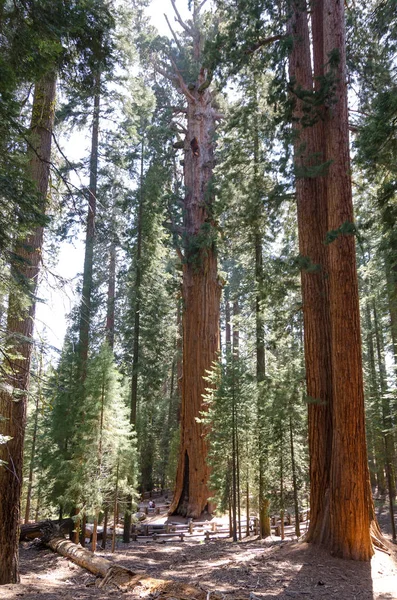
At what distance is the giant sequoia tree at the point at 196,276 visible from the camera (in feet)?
55.3

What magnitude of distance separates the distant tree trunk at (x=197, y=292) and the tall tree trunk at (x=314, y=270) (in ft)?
25.7

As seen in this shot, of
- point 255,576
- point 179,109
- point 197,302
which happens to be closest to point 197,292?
point 197,302

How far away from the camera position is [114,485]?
12445 millimetres

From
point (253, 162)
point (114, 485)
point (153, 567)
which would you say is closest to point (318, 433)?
point (153, 567)

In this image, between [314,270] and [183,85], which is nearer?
[314,270]

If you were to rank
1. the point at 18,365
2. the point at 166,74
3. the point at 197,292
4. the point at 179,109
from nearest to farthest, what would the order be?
the point at 18,365, the point at 197,292, the point at 166,74, the point at 179,109

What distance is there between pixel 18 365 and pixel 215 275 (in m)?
12.7

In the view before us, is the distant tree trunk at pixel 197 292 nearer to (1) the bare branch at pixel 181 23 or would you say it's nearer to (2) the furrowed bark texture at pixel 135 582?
(1) the bare branch at pixel 181 23

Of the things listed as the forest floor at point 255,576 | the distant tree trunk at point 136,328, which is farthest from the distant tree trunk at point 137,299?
the forest floor at point 255,576

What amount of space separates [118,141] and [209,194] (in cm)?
443

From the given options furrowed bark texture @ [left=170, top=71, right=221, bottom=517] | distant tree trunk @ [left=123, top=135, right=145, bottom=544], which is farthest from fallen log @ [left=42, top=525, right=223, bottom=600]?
furrowed bark texture @ [left=170, top=71, right=221, bottom=517]

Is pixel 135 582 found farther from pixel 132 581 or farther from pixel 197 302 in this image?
pixel 197 302

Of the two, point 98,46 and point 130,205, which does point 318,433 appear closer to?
point 98,46

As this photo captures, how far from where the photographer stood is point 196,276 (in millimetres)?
18406
